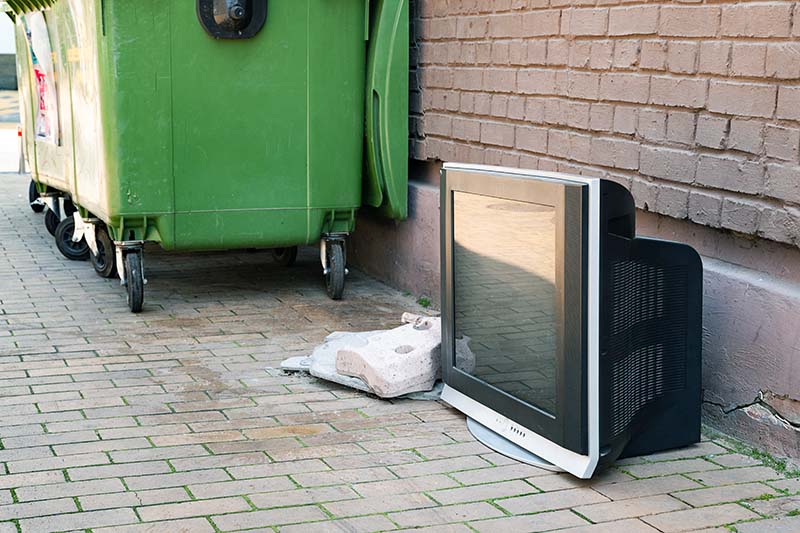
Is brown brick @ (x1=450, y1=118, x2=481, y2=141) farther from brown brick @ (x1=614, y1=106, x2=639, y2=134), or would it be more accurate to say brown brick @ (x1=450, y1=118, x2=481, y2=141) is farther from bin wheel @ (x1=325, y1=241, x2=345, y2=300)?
brown brick @ (x1=614, y1=106, x2=639, y2=134)

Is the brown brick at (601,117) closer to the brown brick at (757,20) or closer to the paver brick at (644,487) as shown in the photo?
the brown brick at (757,20)

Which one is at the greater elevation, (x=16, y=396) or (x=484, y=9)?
(x=484, y=9)

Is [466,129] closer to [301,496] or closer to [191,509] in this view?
[301,496]

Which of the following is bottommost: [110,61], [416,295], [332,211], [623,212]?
[416,295]

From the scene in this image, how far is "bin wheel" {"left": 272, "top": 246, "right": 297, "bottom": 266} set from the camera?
766cm

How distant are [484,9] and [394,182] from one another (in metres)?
1.19

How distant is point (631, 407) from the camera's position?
3.83 meters

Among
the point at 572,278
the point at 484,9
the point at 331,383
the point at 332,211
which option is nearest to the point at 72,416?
the point at 331,383

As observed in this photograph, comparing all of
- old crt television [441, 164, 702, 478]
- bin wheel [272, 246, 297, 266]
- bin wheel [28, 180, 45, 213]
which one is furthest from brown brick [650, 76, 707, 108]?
bin wheel [28, 180, 45, 213]

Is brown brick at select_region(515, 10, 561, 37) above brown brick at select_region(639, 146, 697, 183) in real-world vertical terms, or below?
above

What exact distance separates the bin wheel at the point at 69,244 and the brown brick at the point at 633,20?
4.53 meters

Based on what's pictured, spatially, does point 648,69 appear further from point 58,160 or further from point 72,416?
point 58,160

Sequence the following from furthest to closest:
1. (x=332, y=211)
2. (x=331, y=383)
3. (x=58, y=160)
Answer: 1. (x=58, y=160)
2. (x=332, y=211)
3. (x=331, y=383)

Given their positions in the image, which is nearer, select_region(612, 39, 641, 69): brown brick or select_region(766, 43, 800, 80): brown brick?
select_region(766, 43, 800, 80): brown brick
